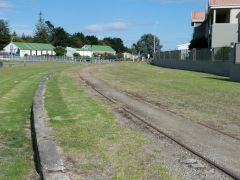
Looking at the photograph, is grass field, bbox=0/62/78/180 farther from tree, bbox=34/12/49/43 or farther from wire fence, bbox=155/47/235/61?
tree, bbox=34/12/49/43

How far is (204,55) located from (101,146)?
27737 mm

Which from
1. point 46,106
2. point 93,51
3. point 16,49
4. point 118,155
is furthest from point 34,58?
point 118,155

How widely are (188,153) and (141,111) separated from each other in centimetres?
421

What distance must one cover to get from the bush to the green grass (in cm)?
1943

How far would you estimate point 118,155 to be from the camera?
17.7 feet

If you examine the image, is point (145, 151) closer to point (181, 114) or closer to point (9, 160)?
point (9, 160)

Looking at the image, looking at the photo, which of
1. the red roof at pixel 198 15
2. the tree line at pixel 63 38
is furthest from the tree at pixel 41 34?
the red roof at pixel 198 15

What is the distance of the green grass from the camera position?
4688 millimetres

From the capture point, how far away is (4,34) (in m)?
135

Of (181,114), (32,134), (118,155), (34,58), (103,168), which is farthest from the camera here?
(34,58)

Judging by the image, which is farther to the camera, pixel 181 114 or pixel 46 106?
pixel 46 106

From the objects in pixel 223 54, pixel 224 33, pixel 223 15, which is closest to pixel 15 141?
pixel 223 54

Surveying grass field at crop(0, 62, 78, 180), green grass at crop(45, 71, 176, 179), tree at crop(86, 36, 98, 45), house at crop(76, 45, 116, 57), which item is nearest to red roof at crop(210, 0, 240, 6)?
grass field at crop(0, 62, 78, 180)

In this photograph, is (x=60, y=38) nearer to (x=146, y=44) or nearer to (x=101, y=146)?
(x=146, y=44)
